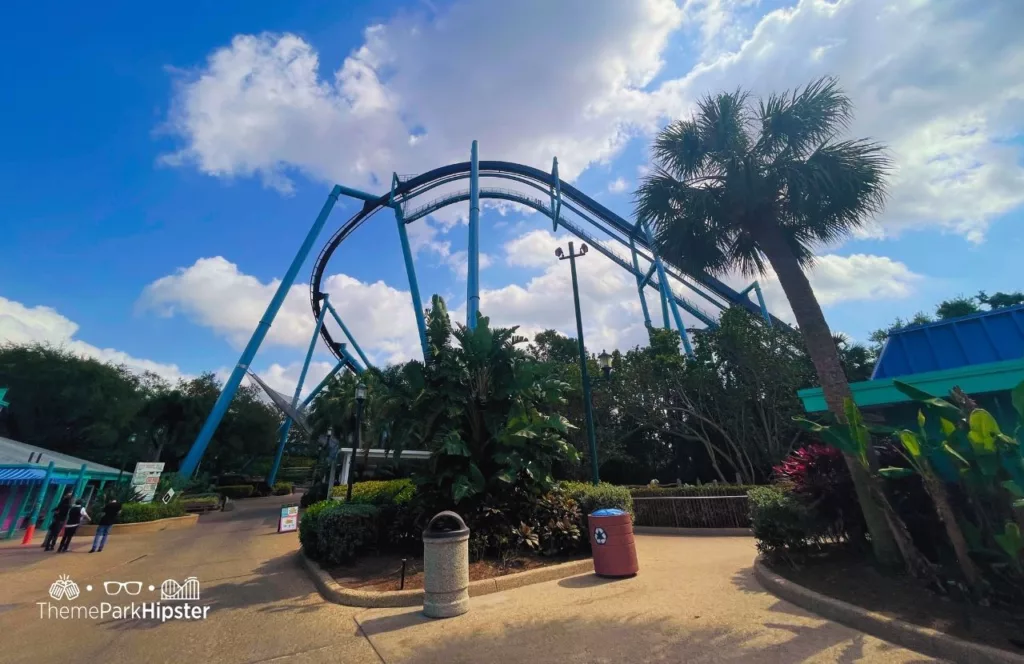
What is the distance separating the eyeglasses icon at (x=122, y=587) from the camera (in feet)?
23.8

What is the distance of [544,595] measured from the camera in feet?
19.1

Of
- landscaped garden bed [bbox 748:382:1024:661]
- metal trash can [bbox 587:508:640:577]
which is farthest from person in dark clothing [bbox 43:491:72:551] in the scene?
landscaped garden bed [bbox 748:382:1024:661]

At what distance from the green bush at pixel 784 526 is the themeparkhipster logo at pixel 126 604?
734 centimetres

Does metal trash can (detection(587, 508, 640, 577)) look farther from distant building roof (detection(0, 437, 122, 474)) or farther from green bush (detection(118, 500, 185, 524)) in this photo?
distant building roof (detection(0, 437, 122, 474))

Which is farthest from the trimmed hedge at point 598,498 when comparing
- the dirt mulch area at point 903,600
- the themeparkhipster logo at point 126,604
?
the themeparkhipster logo at point 126,604

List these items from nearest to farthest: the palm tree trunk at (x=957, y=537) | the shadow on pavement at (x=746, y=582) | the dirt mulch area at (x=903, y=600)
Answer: the dirt mulch area at (x=903, y=600) < the palm tree trunk at (x=957, y=537) < the shadow on pavement at (x=746, y=582)

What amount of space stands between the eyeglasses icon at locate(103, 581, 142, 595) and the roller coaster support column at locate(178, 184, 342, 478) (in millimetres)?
17414

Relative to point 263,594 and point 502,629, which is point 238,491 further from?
point 502,629

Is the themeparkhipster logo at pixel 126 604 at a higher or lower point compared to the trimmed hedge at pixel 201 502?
lower

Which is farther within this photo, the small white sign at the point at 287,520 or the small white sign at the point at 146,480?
the small white sign at the point at 146,480

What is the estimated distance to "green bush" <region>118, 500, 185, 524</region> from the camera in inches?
654

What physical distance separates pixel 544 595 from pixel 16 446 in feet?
79.3

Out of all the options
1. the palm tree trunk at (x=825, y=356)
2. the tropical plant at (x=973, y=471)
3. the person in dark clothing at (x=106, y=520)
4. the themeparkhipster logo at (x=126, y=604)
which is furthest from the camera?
the person in dark clothing at (x=106, y=520)

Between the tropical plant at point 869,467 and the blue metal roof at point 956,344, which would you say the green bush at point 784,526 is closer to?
the tropical plant at point 869,467
